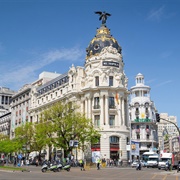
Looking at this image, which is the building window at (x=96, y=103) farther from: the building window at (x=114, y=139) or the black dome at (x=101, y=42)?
the black dome at (x=101, y=42)

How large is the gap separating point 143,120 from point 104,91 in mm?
35624

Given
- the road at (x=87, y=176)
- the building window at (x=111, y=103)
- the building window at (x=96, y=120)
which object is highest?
the building window at (x=111, y=103)

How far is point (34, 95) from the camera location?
94750mm

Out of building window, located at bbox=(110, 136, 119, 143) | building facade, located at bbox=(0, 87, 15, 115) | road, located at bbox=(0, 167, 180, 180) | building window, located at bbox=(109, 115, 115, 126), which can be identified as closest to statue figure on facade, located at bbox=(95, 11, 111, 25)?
building window, located at bbox=(109, 115, 115, 126)

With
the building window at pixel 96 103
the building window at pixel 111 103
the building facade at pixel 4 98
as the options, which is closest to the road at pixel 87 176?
the building window at pixel 96 103

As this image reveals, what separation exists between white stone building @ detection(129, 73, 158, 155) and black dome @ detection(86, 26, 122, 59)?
110 feet

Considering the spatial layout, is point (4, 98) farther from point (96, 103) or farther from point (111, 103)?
point (111, 103)

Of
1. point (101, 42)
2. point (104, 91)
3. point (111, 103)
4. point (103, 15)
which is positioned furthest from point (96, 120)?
point (103, 15)

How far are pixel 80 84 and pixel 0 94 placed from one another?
87995 mm

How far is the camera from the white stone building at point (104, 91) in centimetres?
6912

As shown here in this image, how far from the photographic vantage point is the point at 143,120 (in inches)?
4006

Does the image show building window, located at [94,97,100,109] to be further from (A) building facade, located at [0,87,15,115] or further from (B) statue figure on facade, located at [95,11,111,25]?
(A) building facade, located at [0,87,15,115]

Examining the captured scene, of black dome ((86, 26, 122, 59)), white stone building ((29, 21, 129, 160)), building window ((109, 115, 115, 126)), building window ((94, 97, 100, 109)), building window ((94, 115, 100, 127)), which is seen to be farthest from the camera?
black dome ((86, 26, 122, 59))

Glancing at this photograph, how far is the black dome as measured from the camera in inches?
2995
